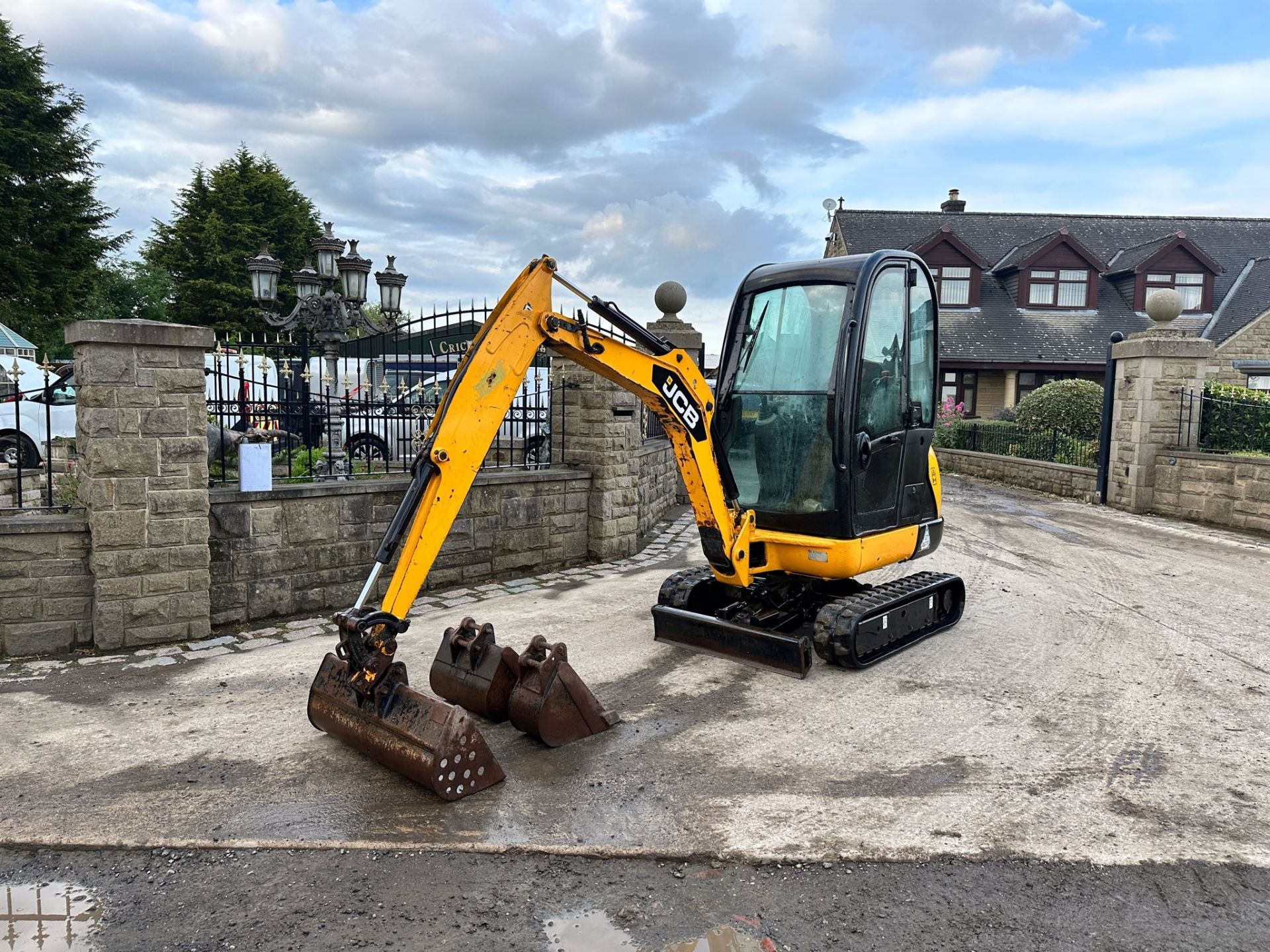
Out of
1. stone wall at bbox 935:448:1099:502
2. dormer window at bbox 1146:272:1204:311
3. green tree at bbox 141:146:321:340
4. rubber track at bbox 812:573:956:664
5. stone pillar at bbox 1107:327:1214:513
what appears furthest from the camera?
green tree at bbox 141:146:321:340

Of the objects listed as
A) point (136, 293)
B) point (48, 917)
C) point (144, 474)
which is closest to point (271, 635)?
point (144, 474)

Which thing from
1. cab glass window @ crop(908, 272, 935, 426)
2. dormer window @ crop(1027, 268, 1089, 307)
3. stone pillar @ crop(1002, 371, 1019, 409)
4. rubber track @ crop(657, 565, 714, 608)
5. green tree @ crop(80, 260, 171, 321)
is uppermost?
green tree @ crop(80, 260, 171, 321)

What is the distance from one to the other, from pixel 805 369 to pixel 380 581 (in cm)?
418

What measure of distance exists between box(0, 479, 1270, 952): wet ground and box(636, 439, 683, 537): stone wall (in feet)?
13.9

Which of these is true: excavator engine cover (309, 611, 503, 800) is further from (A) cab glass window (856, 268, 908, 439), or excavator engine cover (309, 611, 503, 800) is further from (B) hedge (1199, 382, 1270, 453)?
(B) hedge (1199, 382, 1270, 453)

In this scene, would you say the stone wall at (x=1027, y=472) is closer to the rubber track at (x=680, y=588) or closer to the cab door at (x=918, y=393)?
the cab door at (x=918, y=393)

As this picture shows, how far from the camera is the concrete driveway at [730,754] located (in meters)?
3.61

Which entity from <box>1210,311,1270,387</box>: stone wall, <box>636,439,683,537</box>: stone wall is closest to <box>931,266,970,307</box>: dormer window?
<box>1210,311,1270,387</box>: stone wall

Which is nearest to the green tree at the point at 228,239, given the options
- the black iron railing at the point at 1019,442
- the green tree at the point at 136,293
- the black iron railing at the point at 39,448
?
the green tree at the point at 136,293

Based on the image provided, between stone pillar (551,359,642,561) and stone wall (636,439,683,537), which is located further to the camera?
stone wall (636,439,683,537)

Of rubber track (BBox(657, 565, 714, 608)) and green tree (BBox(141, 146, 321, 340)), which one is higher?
green tree (BBox(141, 146, 321, 340))

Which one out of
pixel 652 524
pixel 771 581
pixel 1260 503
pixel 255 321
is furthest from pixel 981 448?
pixel 255 321

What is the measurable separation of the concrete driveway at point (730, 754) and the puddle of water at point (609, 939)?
0.44m

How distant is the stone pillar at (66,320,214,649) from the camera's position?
19.0ft
